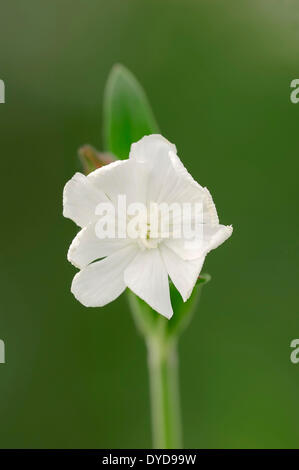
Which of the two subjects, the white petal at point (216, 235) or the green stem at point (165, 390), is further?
the green stem at point (165, 390)

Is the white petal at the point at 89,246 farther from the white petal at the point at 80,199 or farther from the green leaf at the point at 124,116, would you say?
the green leaf at the point at 124,116

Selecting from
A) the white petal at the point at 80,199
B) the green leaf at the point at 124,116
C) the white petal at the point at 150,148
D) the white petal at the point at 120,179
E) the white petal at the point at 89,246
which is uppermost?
the green leaf at the point at 124,116

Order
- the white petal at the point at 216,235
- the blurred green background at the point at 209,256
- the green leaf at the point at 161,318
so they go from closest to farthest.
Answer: the white petal at the point at 216,235, the green leaf at the point at 161,318, the blurred green background at the point at 209,256

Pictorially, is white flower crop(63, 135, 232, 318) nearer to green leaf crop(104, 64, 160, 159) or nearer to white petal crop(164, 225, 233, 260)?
white petal crop(164, 225, 233, 260)

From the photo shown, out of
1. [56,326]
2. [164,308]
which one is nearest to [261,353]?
[56,326]

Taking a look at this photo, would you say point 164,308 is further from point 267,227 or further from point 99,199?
point 267,227

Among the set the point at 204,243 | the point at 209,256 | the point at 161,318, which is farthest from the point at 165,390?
the point at 209,256

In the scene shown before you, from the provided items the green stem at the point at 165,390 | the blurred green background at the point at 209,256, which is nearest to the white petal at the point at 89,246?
the green stem at the point at 165,390
